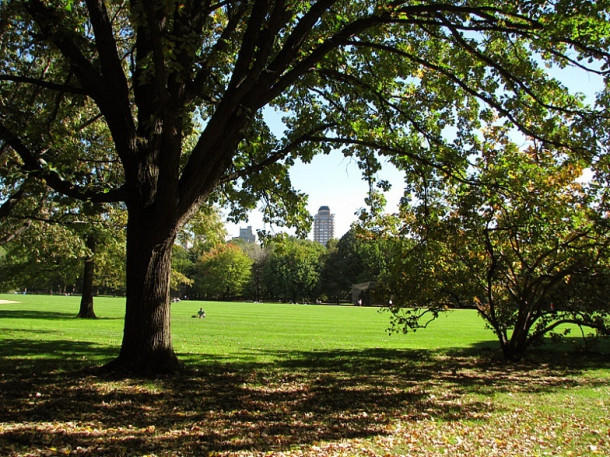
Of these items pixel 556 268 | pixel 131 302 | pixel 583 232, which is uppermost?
pixel 583 232

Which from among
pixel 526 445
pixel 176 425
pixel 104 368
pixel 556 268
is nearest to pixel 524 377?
pixel 556 268

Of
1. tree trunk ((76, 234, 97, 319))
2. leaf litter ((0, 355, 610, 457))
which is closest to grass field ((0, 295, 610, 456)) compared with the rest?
leaf litter ((0, 355, 610, 457))

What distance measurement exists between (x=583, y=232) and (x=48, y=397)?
1216 cm

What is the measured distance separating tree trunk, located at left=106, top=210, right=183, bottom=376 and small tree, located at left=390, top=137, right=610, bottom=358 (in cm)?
684

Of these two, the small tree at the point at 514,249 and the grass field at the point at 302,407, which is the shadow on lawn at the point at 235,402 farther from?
the small tree at the point at 514,249

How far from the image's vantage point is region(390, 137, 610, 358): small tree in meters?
10.9

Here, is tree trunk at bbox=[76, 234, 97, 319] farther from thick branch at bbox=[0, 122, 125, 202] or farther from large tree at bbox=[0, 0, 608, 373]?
thick branch at bbox=[0, 122, 125, 202]

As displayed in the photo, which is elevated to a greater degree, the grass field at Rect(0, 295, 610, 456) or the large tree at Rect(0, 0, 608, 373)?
the large tree at Rect(0, 0, 608, 373)

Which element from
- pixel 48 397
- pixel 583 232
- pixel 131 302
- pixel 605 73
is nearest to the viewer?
pixel 48 397

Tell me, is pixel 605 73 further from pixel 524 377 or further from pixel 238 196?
pixel 238 196

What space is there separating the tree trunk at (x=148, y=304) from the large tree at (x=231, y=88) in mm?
23

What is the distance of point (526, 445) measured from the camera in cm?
531

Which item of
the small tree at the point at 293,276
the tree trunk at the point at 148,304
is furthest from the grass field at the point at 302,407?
the small tree at the point at 293,276

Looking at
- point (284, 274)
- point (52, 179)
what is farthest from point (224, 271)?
point (52, 179)
